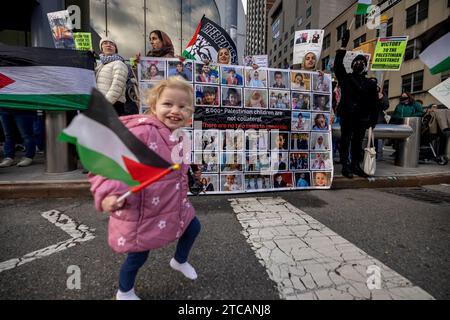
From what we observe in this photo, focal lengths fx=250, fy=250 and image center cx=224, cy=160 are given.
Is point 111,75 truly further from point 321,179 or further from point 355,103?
point 355,103

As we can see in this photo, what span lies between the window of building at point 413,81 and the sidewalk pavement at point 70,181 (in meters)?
20.3

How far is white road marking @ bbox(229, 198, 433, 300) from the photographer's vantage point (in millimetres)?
1555

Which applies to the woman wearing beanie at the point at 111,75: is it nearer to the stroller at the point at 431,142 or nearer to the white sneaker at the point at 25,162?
the white sneaker at the point at 25,162

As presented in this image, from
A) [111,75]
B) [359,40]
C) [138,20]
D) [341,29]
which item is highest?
[341,29]

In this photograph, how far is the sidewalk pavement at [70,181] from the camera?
138 inches

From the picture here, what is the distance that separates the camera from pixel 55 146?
13.9 ft

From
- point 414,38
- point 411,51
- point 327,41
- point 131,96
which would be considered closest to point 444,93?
point 131,96

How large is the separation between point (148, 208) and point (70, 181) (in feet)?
9.89

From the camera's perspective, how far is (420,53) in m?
3.17

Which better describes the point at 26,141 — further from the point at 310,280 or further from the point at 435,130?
the point at 435,130

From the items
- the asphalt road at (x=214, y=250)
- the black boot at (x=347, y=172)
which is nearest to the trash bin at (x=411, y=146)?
the black boot at (x=347, y=172)

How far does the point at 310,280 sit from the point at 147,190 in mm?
1235
